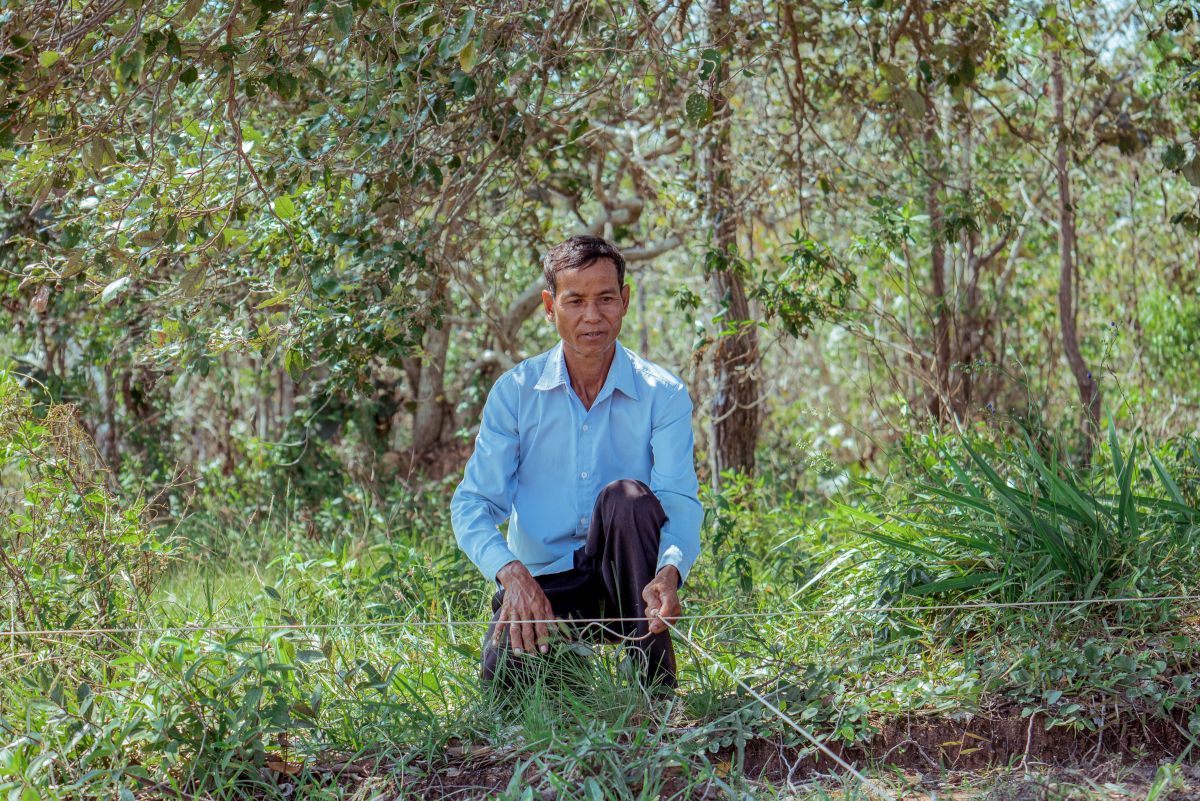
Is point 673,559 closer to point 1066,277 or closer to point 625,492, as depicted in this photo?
point 625,492

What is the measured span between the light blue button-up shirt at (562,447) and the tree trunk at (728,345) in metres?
1.81

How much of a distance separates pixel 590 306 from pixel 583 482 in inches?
20.1

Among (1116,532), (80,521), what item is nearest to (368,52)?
(80,521)

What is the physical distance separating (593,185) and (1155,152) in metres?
3.99

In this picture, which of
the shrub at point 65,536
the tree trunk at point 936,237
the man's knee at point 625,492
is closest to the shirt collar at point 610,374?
the man's knee at point 625,492

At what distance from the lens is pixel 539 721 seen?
10.1 feet

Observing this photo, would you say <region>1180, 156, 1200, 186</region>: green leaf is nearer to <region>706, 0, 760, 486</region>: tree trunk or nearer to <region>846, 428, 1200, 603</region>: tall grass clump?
<region>846, 428, 1200, 603</region>: tall grass clump

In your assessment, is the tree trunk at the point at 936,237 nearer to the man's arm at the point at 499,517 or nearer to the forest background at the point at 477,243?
the forest background at the point at 477,243

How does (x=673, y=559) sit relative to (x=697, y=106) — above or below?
below

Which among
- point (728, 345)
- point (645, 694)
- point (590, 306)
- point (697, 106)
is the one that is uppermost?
point (697, 106)

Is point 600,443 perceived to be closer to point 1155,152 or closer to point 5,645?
point 5,645

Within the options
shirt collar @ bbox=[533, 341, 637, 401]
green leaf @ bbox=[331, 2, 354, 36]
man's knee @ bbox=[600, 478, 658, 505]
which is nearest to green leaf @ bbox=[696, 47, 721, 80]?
shirt collar @ bbox=[533, 341, 637, 401]

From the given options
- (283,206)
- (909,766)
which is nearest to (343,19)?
(283,206)

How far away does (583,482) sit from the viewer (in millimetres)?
3471
